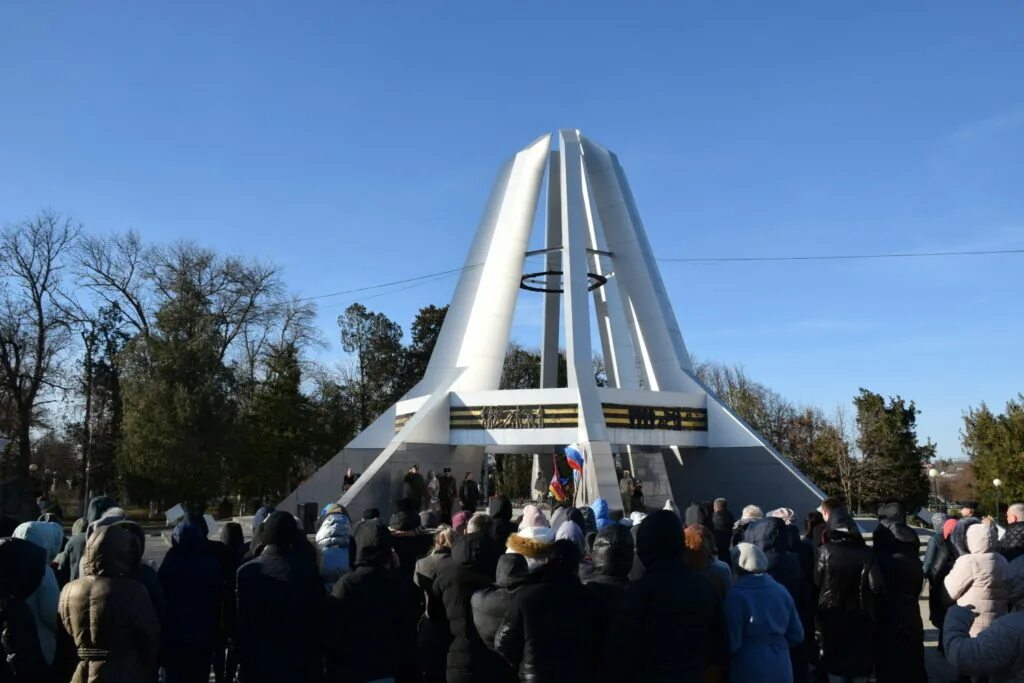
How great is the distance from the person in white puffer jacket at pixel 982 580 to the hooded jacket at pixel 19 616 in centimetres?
467

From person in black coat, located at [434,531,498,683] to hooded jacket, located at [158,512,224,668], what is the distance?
4.45ft

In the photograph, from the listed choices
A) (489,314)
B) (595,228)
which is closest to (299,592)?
(489,314)

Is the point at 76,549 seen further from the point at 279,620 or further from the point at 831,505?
the point at 831,505

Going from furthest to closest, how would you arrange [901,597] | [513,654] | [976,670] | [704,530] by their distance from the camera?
[901,597] → [704,530] → [513,654] → [976,670]

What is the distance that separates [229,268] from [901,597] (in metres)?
30.0

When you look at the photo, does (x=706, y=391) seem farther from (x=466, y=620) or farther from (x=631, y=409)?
(x=466, y=620)

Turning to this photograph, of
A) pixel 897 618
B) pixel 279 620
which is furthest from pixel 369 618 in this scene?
pixel 897 618

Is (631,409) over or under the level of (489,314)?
under

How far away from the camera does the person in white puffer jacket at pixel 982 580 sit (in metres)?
4.41

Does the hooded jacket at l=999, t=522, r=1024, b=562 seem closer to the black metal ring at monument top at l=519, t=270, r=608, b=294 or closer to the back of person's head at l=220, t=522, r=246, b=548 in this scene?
the back of person's head at l=220, t=522, r=246, b=548

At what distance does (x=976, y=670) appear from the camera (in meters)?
3.27

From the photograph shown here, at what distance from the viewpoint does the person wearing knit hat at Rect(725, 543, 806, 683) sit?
3.97 metres

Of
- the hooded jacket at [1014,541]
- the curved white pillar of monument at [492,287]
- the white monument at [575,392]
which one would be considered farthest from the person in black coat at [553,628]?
the curved white pillar of monument at [492,287]

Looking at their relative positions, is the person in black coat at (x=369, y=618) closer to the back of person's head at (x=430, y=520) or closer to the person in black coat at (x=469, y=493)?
the back of person's head at (x=430, y=520)
